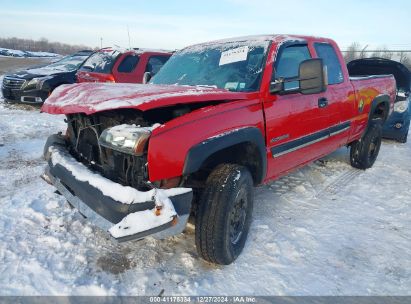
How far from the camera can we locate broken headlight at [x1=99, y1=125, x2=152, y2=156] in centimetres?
228

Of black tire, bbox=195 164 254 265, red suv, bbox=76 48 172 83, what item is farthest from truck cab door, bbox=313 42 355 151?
red suv, bbox=76 48 172 83

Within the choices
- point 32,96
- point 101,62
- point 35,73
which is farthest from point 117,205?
point 35,73

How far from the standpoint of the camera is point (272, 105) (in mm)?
3172

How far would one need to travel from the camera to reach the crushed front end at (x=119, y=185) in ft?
7.22

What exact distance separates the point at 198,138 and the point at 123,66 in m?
6.55

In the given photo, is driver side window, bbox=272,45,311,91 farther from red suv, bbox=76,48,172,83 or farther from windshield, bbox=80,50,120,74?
windshield, bbox=80,50,120,74

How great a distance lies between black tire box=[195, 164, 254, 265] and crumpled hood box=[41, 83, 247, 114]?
598mm

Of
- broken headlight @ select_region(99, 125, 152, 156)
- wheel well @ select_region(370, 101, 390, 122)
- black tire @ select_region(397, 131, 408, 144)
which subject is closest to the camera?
broken headlight @ select_region(99, 125, 152, 156)

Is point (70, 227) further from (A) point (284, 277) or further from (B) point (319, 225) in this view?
(B) point (319, 225)

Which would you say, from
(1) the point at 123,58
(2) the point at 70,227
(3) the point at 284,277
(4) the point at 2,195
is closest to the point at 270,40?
(3) the point at 284,277

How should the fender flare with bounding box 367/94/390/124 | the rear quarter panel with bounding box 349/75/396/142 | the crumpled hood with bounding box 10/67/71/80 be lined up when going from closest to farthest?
the rear quarter panel with bounding box 349/75/396/142, the fender flare with bounding box 367/94/390/124, the crumpled hood with bounding box 10/67/71/80

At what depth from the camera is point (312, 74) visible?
10.2ft

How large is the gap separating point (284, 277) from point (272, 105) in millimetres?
1443

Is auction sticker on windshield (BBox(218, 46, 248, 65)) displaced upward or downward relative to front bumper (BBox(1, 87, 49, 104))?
upward
